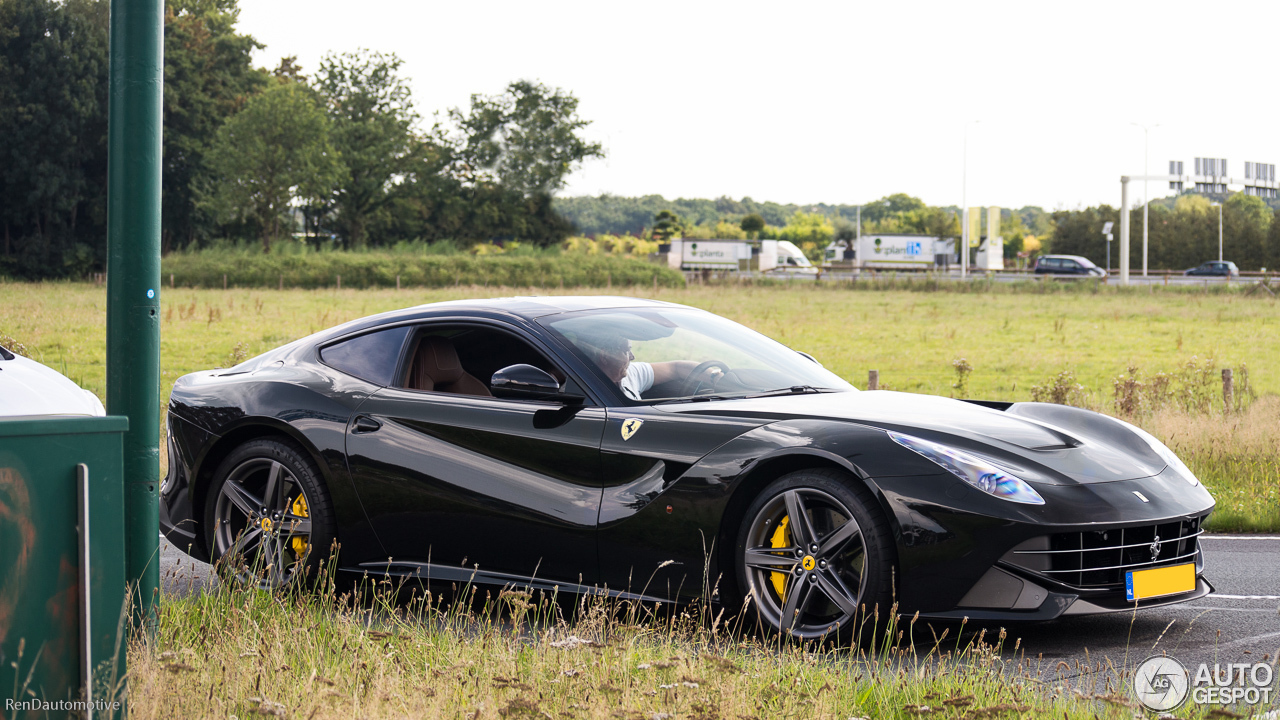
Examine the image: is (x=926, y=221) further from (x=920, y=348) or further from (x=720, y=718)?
(x=720, y=718)

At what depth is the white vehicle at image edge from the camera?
5430 millimetres

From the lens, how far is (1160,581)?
4.62m

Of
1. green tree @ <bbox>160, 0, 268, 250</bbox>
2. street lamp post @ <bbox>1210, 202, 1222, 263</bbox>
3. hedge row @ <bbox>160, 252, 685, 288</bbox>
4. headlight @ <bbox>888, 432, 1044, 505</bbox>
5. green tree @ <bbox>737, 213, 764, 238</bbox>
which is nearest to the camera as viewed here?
headlight @ <bbox>888, 432, 1044, 505</bbox>

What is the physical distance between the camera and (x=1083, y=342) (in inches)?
1112

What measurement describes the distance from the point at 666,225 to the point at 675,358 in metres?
140

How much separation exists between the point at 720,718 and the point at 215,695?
1529mm

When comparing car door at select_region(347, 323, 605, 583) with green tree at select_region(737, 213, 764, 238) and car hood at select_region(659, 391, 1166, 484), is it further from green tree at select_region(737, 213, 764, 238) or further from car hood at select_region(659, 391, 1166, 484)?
green tree at select_region(737, 213, 764, 238)

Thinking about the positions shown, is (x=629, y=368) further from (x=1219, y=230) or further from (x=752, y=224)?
(x=752, y=224)

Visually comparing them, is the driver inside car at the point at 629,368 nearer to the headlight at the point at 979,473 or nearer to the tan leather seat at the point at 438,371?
the tan leather seat at the point at 438,371

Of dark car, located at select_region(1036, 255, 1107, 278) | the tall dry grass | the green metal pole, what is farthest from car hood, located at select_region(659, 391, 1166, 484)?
dark car, located at select_region(1036, 255, 1107, 278)

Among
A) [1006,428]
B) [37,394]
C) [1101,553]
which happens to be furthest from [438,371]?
[1101,553]

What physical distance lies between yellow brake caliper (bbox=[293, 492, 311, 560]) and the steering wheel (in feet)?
6.38

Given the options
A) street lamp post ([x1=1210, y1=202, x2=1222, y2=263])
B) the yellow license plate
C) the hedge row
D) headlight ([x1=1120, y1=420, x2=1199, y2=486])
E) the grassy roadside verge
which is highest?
street lamp post ([x1=1210, y1=202, x2=1222, y2=263])

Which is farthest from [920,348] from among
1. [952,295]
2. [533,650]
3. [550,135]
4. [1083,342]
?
[550,135]
